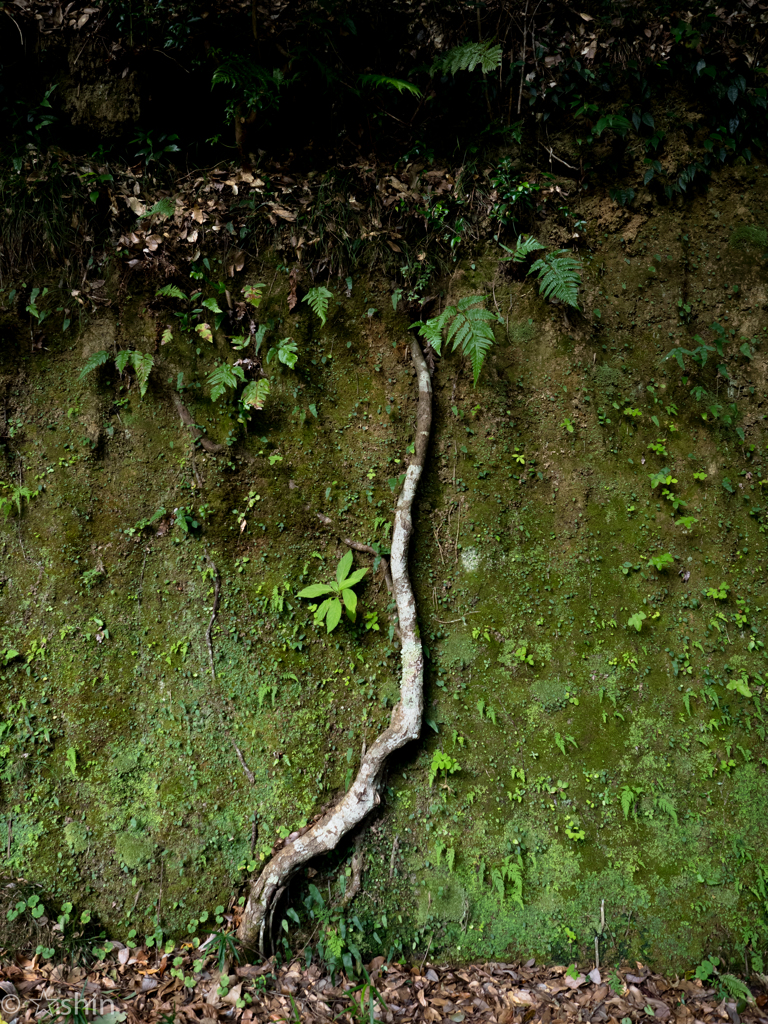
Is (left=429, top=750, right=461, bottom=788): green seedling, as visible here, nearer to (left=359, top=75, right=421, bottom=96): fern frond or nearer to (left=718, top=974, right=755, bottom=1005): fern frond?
(left=718, top=974, right=755, bottom=1005): fern frond

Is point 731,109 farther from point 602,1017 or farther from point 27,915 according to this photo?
point 27,915

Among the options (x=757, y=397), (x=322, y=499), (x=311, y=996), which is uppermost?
(x=757, y=397)

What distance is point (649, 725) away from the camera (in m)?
4.21

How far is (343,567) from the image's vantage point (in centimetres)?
429

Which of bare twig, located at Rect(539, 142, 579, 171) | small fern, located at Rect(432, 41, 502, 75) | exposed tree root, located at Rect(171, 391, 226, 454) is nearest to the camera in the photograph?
small fern, located at Rect(432, 41, 502, 75)

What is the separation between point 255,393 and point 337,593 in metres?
1.73

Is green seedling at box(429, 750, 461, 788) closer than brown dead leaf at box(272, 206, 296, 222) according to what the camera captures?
Yes

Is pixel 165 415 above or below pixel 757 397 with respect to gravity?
below

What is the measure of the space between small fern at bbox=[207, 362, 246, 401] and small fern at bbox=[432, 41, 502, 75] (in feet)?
9.62

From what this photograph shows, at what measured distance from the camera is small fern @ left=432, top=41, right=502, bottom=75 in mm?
4098

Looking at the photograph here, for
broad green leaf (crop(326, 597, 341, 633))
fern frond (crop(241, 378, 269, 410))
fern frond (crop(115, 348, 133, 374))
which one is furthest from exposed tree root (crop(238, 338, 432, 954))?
fern frond (crop(115, 348, 133, 374))

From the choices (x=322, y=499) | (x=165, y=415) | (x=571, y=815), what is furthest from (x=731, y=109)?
(x=571, y=815)

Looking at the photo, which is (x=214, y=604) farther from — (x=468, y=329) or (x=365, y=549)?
(x=468, y=329)

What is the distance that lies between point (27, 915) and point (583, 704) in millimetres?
4336
